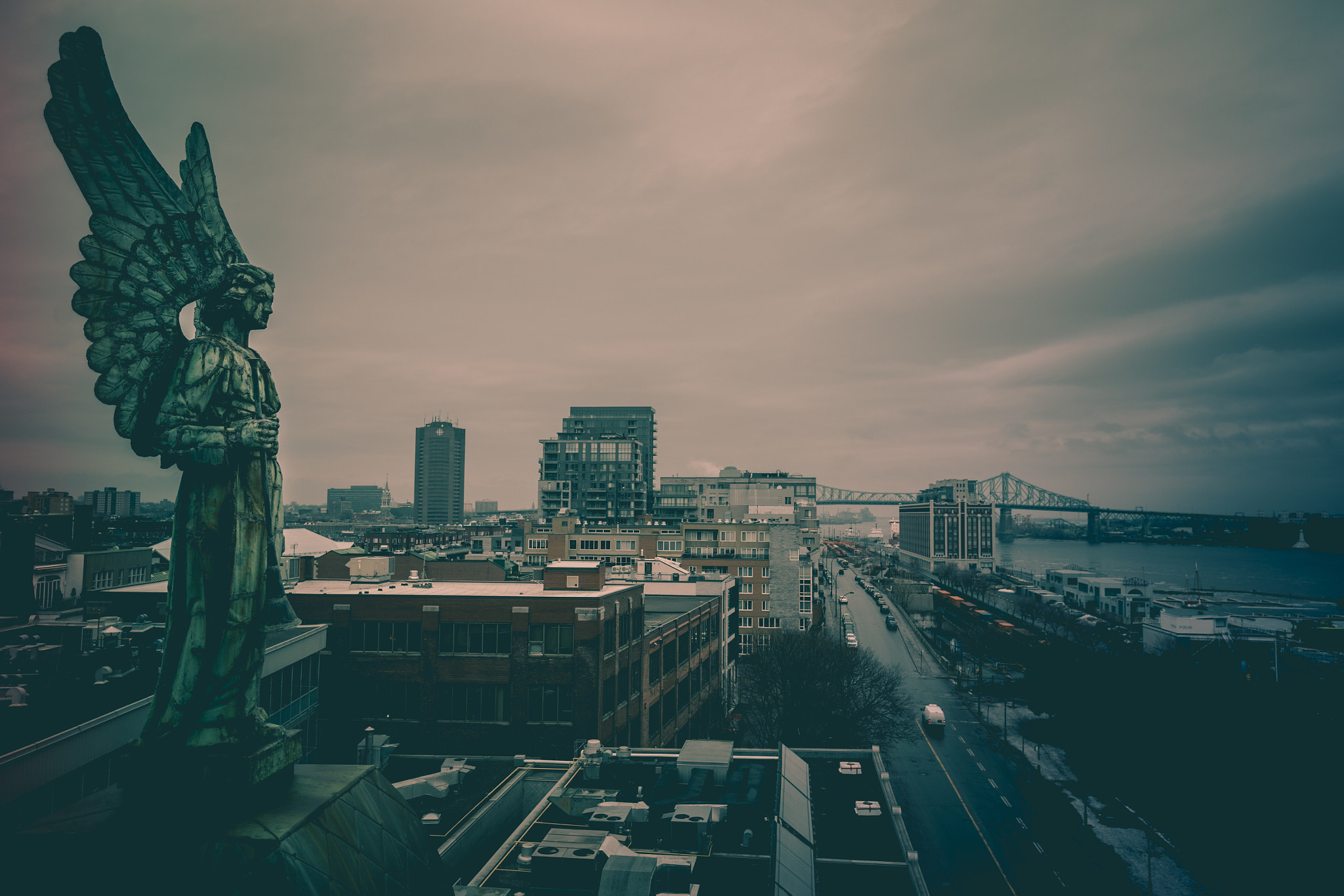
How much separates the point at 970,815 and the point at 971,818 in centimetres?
42

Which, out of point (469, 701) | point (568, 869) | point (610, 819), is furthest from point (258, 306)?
point (469, 701)

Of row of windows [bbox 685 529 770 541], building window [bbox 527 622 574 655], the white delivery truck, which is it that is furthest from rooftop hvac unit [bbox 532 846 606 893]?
row of windows [bbox 685 529 770 541]

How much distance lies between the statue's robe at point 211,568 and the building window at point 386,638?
30894 mm

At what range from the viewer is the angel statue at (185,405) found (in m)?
10.7

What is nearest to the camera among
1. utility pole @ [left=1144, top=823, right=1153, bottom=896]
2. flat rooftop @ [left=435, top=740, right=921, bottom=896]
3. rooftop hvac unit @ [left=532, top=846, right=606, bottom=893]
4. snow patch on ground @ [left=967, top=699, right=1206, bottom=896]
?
rooftop hvac unit @ [left=532, top=846, right=606, bottom=893]

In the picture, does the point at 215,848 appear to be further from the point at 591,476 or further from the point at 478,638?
the point at 591,476

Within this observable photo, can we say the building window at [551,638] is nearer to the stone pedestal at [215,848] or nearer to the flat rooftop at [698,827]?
the flat rooftop at [698,827]

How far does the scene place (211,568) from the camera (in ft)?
35.9

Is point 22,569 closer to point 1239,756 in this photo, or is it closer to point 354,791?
point 354,791

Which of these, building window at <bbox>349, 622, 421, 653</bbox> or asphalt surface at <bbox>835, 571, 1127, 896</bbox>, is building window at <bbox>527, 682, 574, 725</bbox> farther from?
asphalt surface at <bbox>835, 571, 1127, 896</bbox>

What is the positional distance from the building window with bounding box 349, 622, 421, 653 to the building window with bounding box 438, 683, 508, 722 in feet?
10.7

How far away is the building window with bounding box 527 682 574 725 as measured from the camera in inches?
1549

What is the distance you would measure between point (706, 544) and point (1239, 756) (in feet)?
208

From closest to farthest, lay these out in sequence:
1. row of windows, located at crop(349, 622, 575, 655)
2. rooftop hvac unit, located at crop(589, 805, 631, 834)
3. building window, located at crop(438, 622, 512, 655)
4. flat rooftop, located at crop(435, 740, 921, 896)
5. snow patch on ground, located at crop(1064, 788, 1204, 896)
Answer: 1. flat rooftop, located at crop(435, 740, 921, 896)
2. rooftop hvac unit, located at crop(589, 805, 631, 834)
3. snow patch on ground, located at crop(1064, 788, 1204, 896)
4. row of windows, located at crop(349, 622, 575, 655)
5. building window, located at crop(438, 622, 512, 655)
